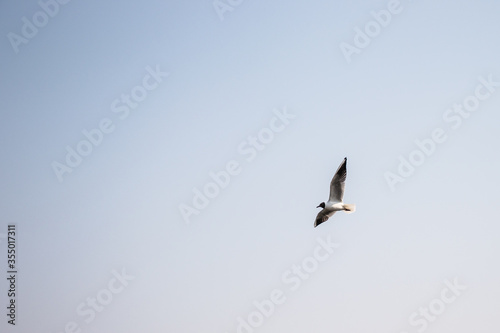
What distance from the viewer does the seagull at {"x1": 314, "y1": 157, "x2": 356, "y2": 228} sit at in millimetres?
34812

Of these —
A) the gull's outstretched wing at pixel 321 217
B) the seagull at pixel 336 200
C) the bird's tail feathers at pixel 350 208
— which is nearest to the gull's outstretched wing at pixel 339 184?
the seagull at pixel 336 200

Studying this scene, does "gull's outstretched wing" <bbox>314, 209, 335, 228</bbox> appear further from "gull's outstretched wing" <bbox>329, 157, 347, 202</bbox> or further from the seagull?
"gull's outstretched wing" <bbox>329, 157, 347, 202</bbox>

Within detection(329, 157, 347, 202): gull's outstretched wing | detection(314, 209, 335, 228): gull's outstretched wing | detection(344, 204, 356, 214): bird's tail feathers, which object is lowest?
detection(344, 204, 356, 214): bird's tail feathers

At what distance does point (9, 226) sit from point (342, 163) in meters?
16.9

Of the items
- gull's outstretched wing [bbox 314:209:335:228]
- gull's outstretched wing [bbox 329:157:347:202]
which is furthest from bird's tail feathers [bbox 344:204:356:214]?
gull's outstretched wing [bbox 314:209:335:228]

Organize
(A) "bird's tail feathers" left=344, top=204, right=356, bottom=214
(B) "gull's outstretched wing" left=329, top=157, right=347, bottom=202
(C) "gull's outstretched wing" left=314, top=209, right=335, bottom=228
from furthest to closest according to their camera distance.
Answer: (C) "gull's outstretched wing" left=314, top=209, right=335, bottom=228 → (A) "bird's tail feathers" left=344, top=204, right=356, bottom=214 → (B) "gull's outstretched wing" left=329, top=157, right=347, bottom=202

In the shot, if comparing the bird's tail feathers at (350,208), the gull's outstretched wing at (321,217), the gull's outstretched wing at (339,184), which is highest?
the gull's outstretched wing at (339,184)

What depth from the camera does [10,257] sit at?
38.0m

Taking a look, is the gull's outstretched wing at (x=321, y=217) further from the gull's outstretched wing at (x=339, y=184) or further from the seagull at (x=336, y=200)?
the gull's outstretched wing at (x=339, y=184)

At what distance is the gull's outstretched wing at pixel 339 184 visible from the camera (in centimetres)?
3475

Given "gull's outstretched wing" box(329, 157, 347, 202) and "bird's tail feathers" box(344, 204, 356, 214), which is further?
"bird's tail feathers" box(344, 204, 356, 214)

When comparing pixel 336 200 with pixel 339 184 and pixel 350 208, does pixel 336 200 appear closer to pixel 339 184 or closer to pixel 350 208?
pixel 350 208

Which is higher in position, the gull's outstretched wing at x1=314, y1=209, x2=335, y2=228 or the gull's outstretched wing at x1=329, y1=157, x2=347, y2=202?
the gull's outstretched wing at x1=329, y1=157, x2=347, y2=202

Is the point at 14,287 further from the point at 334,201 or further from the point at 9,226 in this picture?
the point at 334,201
